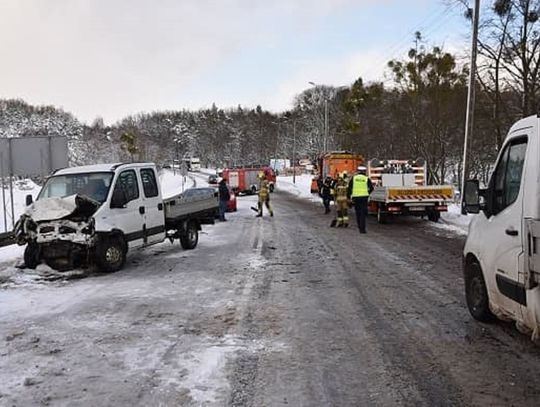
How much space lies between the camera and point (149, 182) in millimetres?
12406

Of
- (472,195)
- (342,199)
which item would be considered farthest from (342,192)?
(472,195)

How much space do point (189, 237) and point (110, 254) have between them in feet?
11.3

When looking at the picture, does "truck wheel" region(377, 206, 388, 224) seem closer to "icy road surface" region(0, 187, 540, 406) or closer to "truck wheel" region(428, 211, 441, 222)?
"truck wheel" region(428, 211, 441, 222)

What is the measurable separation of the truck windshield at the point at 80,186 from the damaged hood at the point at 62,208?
40cm

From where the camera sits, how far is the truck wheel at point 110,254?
10461 mm

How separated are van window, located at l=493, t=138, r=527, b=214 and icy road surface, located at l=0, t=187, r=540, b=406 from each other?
1461 mm

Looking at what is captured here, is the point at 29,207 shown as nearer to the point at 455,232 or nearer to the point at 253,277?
the point at 253,277

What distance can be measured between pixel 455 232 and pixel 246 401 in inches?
528

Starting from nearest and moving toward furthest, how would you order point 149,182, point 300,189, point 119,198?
point 119,198, point 149,182, point 300,189

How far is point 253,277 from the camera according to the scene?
32.5ft

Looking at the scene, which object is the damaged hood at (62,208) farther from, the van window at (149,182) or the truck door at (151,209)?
the van window at (149,182)

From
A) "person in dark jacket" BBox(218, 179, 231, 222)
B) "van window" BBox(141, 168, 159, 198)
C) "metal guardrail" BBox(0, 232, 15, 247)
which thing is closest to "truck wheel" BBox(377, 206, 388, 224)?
"person in dark jacket" BBox(218, 179, 231, 222)

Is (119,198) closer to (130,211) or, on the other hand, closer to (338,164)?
(130,211)

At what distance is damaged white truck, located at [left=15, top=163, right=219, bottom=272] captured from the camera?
1030 centimetres
